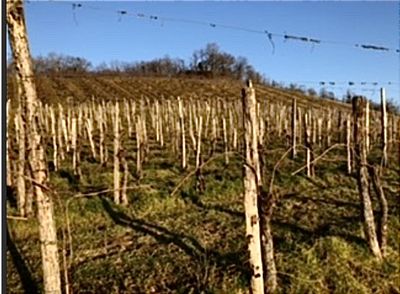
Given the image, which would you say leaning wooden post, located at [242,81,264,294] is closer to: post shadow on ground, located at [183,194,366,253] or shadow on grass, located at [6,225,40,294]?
post shadow on ground, located at [183,194,366,253]

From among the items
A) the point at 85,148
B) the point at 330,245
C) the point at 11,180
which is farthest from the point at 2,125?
the point at 85,148

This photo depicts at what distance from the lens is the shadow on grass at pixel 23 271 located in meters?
7.56

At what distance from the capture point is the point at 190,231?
9.57m

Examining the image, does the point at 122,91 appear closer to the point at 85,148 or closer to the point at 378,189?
the point at 85,148

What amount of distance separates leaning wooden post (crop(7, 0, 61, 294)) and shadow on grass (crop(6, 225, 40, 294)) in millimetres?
2552

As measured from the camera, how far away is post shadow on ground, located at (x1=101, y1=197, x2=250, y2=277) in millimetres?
7617

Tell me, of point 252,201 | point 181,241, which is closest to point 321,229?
point 181,241

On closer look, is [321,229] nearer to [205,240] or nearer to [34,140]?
[205,240]

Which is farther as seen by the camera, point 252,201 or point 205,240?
point 205,240

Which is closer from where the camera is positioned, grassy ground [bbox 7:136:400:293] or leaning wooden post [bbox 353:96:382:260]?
grassy ground [bbox 7:136:400:293]

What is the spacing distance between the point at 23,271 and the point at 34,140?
3801 mm

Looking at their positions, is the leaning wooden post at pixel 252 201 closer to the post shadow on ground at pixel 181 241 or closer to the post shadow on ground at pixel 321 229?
the post shadow on ground at pixel 181 241

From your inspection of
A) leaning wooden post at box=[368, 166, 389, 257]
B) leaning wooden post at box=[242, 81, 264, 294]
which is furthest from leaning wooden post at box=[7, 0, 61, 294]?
leaning wooden post at box=[368, 166, 389, 257]

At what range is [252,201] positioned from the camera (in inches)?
207
